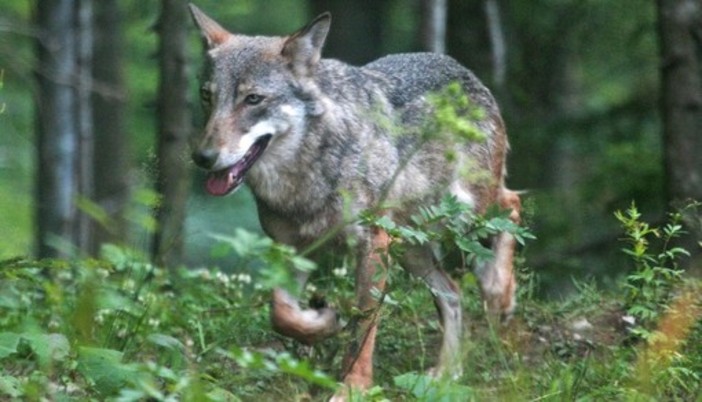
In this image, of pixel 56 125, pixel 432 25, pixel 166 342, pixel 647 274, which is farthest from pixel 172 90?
pixel 647 274

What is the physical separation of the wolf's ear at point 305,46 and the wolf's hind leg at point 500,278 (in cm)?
153

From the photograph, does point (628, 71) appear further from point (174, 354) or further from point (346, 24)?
point (174, 354)

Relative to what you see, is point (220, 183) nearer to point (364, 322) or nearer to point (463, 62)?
point (364, 322)

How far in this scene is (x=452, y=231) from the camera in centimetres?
668

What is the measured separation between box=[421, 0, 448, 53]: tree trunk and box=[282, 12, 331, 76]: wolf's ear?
17.0ft

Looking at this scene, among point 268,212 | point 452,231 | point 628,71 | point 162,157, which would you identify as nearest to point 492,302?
point 268,212

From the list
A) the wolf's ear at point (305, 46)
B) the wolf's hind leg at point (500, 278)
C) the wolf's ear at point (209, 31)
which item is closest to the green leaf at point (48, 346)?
the wolf's ear at point (305, 46)

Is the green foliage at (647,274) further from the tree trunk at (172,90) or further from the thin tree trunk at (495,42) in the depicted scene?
the thin tree trunk at (495,42)

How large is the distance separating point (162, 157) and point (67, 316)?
14.1 ft

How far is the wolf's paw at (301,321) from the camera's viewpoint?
7289mm

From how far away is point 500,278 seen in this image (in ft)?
30.2

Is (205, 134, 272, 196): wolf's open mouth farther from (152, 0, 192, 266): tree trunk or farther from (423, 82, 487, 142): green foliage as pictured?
(152, 0, 192, 266): tree trunk

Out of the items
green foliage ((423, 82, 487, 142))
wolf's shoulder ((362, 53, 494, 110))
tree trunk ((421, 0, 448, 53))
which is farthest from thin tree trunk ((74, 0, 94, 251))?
green foliage ((423, 82, 487, 142))

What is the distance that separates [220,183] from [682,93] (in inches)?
163
